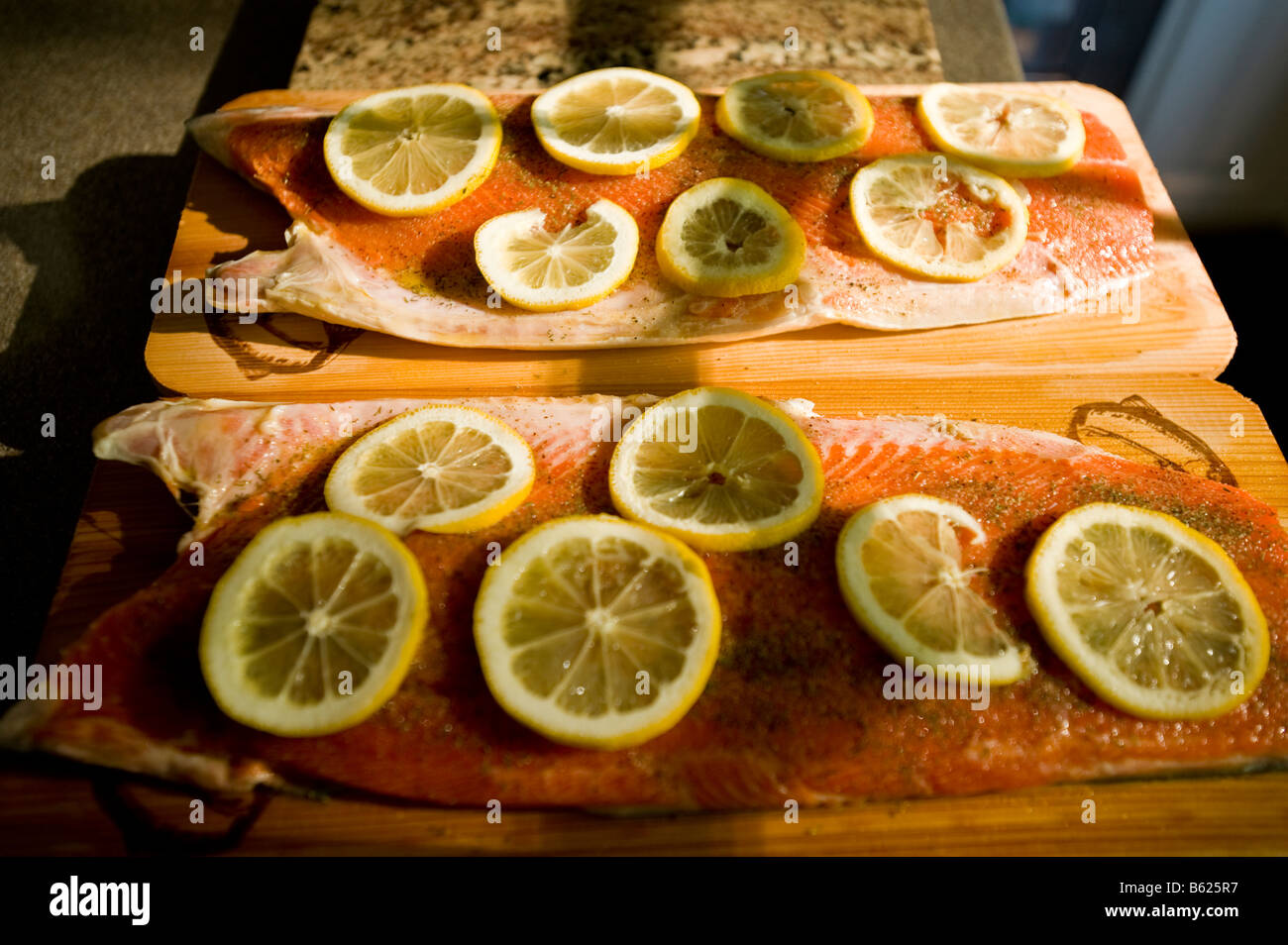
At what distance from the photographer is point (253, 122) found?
3.41 metres

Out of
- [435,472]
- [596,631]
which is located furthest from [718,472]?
[435,472]

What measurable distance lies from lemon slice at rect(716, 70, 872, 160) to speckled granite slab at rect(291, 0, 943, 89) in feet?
2.24

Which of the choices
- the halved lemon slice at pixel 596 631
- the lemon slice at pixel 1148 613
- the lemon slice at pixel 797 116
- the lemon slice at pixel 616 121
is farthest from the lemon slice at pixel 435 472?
the lemon slice at pixel 797 116

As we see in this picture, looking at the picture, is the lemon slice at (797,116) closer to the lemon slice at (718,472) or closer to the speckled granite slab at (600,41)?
the speckled granite slab at (600,41)

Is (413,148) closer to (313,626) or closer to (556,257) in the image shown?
(556,257)

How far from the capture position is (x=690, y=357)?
320 centimetres

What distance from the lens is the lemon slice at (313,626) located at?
2.11 m

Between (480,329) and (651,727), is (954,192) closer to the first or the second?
(480,329)

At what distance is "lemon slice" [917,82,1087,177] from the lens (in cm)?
332

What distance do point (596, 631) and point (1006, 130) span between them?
8.65ft

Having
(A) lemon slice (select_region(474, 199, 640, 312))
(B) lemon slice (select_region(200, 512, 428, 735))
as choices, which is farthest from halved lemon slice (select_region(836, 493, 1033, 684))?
(A) lemon slice (select_region(474, 199, 640, 312))

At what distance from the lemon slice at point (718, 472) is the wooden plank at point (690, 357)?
0.65m

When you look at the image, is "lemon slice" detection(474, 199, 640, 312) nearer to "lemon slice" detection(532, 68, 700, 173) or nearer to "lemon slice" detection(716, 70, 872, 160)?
"lemon slice" detection(532, 68, 700, 173)
